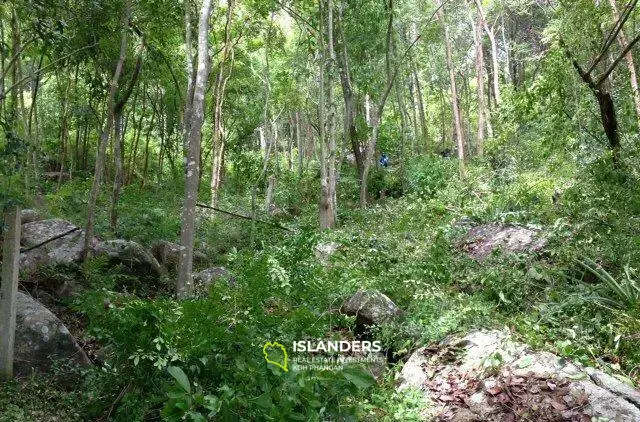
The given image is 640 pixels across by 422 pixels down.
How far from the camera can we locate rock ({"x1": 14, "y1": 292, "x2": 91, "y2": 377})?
4832mm

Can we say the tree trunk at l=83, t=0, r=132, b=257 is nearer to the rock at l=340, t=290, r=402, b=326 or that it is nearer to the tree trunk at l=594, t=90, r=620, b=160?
the rock at l=340, t=290, r=402, b=326

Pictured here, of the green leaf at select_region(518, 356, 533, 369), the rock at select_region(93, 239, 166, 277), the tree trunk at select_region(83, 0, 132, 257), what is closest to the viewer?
the green leaf at select_region(518, 356, 533, 369)

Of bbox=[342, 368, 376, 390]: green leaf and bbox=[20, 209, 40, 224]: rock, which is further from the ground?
bbox=[20, 209, 40, 224]: rock

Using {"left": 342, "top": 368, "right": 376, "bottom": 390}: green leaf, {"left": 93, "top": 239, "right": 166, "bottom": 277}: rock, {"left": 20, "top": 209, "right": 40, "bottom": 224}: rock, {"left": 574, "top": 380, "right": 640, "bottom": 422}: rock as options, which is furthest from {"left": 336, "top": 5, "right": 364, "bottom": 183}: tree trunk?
{"left": 342, "top": 368, "right": 376, "bottom": 390}: green leaf

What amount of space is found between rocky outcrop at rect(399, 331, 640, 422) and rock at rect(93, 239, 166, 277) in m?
5.36

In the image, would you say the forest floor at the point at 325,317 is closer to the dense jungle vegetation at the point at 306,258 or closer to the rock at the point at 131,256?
the dense jungle vegetation at the point at 306,258

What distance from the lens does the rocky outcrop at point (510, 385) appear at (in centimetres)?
366

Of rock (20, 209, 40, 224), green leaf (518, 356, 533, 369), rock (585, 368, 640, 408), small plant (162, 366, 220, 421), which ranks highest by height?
rock (20, 209, 40, 224)

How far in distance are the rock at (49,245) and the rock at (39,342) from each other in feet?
6.80

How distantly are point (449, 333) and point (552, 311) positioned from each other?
1.09 metres

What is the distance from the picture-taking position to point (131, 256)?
8289mm

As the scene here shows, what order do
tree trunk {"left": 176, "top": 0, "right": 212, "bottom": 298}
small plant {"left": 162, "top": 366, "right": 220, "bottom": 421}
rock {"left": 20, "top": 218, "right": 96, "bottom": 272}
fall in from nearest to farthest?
small plant {"left": 162, "top": 366, "right": 220, "bottom": 421} → tree trunk {"left": 176, "top": 0, "right": 212, "bottom": 298} → rock {"left": 20, "top": 218, "right": 96, "bottom": 272}

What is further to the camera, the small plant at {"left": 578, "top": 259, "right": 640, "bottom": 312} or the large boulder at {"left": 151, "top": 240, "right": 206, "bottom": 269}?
the large boulder at {"left": 151, "top": 240, "right": 206, "bottom": 269}

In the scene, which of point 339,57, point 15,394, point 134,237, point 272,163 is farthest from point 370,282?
point 272,163
